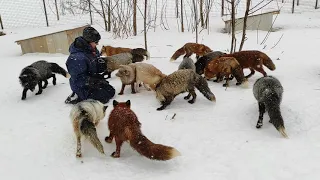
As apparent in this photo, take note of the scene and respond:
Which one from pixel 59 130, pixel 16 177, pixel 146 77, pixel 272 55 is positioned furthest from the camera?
pixel 272 55

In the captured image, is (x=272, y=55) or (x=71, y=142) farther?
(x=272, y=55)

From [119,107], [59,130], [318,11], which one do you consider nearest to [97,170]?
[119,107]

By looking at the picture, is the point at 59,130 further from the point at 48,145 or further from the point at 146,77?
the point at 146,77

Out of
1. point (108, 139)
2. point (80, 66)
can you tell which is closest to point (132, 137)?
point (108, 139)

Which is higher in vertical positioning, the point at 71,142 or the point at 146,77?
the point at 146,77

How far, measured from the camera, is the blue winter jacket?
5.96 meters

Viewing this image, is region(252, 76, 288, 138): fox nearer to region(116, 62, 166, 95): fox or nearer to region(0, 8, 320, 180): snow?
region(0, 8, 320, 180): snow

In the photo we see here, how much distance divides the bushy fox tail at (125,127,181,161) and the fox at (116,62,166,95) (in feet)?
6.80

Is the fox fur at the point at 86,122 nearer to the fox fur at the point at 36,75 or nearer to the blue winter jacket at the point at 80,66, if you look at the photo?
the blue winter jacket at the point at 80,66

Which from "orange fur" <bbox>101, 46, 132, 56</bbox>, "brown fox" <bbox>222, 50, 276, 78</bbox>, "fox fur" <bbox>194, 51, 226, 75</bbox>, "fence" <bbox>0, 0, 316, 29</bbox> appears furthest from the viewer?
"fence" <bbox>0, 0, 316, 29</bbox>

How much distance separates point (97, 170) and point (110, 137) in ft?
2.07

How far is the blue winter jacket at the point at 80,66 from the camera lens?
596cm

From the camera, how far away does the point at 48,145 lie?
4543mm

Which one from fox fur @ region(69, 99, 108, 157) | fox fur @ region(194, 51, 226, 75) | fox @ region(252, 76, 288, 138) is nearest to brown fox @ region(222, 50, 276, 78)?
fox fur @ region(194, 51, 226, 75)
